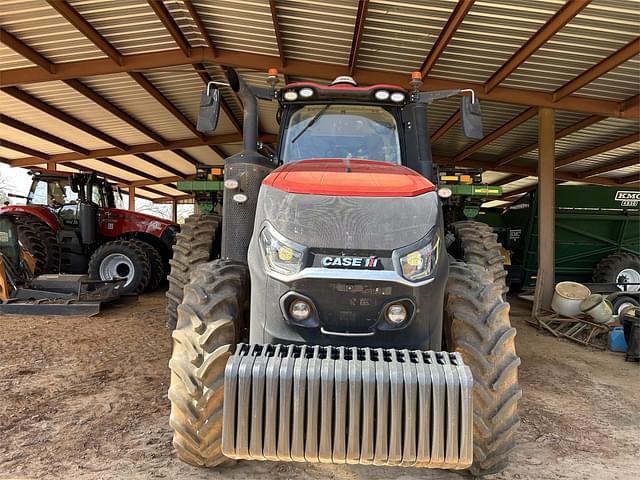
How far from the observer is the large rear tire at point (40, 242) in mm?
8625

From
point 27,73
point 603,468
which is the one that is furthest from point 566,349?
point 27,73

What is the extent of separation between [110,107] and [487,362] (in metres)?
10.8

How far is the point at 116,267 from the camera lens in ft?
30.1

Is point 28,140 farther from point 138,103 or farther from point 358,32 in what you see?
point 358,32

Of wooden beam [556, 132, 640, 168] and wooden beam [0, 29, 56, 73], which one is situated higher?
A: wooden beam [0, 29, 56, 73]

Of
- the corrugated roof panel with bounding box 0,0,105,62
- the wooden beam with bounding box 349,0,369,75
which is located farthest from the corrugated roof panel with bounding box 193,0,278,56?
the corrugated roof panel with bounding box 0,0,105,62

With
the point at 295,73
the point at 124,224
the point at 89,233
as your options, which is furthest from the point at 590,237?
the point at 89,233

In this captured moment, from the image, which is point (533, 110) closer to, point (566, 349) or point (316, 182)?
point (566, 349)

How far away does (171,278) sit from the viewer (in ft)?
15.8

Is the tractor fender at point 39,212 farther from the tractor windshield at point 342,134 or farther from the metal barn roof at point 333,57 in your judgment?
the tractor windshield at point 342,134

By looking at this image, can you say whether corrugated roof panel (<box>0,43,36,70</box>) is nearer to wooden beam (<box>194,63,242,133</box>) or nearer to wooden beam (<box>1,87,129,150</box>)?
wooden beam (<box>1,87,129,150</box>)

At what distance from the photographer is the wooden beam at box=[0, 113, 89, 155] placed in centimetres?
1127

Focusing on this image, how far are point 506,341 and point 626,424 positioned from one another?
78.2 inches

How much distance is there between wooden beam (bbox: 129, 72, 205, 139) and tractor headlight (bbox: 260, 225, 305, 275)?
8.24 meters
